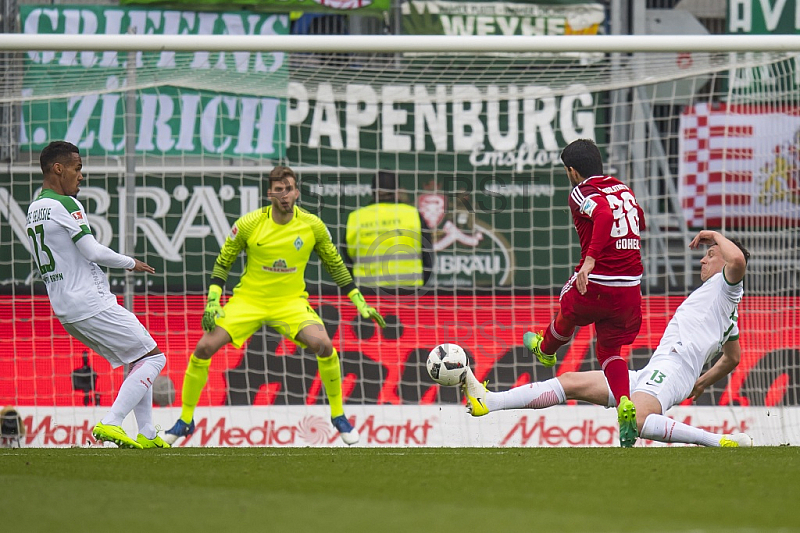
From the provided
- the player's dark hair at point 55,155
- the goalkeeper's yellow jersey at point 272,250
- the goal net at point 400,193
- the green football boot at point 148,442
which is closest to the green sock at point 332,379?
the goalkeeper's yellow jersey at point 272,250

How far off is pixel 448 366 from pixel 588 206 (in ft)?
3.85

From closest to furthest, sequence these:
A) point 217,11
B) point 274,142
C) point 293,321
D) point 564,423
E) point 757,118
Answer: point 293,321 < point 564,423 < point 757,118 < point 274,142 < point 217,11

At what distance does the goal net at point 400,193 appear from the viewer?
7.80 m

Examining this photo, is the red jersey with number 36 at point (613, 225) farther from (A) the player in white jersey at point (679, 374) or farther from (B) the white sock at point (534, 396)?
(B) the white sock at point (534, 396)

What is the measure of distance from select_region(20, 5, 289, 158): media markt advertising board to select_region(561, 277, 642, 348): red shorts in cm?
460

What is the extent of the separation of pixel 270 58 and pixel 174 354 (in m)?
3.10

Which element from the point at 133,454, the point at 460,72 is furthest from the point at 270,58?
the point at 133,454

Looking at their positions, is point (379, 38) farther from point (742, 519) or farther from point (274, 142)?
point (742, 519)

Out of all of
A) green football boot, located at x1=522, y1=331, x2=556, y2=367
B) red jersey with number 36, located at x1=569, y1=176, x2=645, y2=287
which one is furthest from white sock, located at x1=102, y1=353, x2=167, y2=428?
red jersey with number 36, located at x1=569, y1=176, x2=645, y2=287

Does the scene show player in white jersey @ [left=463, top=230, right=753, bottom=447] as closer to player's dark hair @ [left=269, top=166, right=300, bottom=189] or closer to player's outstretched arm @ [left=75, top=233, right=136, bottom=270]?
player's outstretched arm @ [left=75, top=233, right=136, bottom=270]

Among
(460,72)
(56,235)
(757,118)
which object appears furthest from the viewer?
(757,118)

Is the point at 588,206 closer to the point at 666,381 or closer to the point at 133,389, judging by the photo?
the point at 666,381

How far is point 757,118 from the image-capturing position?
31.0 feet

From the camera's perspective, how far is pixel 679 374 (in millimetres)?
6000
